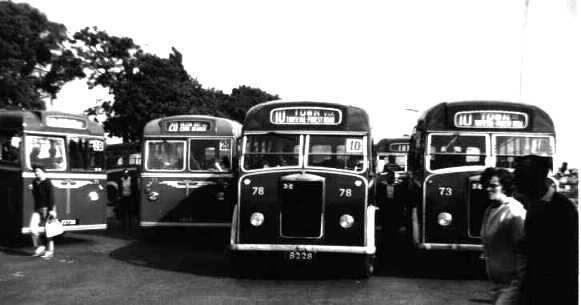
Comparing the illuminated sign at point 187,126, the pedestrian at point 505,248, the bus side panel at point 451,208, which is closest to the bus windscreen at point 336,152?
the bus side panel at point 451,208

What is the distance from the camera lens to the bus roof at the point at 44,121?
15234 mm

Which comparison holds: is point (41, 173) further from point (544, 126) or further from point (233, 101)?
point (233, 101)

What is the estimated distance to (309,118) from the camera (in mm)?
11867

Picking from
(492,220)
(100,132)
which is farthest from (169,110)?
(492,220)

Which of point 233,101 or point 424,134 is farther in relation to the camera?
point 233,101

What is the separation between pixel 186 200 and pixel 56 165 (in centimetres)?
285

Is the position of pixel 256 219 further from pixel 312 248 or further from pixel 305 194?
pixel 312 248

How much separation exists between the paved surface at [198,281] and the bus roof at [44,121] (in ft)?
8.38

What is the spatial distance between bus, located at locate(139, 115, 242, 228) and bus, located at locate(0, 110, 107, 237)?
1100 millimetres

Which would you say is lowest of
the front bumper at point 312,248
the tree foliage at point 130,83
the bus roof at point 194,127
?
the front bumper at point 312,248

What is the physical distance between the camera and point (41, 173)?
1402cm

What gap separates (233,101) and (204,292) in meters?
81.9

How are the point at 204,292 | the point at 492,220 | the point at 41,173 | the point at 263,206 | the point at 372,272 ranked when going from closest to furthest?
the point at 492,220 → the point at 204,292 → the point at 263,206 → the point at 372,272 → the point at 41,173

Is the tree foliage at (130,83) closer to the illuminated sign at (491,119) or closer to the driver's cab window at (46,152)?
the driver's cab window at (46,152)
